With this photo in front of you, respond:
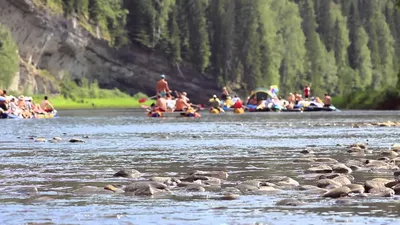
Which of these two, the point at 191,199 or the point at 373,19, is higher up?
the point at 373,19

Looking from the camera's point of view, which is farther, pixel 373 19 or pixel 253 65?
pixel 373 19

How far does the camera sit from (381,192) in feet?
55.1

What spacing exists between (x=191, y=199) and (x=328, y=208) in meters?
2.51

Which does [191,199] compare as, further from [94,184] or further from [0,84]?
[0,84]

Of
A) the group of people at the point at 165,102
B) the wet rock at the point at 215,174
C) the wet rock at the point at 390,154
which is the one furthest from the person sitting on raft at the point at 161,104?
the wet rock at the point at 215,174

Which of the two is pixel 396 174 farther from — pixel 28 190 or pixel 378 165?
pixel 28 190

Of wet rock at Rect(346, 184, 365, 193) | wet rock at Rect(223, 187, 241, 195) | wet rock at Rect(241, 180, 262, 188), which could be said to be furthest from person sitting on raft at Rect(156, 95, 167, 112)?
wet rock at Rect(346, 184, 365, 193)

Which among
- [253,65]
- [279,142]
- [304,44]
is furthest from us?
[304,44]

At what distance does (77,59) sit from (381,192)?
4304 inches

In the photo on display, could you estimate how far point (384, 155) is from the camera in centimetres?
2527

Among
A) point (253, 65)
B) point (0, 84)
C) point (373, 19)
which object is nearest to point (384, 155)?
point (0, 84)

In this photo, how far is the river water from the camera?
14562 mm

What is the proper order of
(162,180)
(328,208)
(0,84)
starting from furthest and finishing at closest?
(0,84) → (162,180) → (328,208)

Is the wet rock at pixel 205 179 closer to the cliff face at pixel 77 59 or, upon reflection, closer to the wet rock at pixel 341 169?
the wet rock at pixel 341 169
